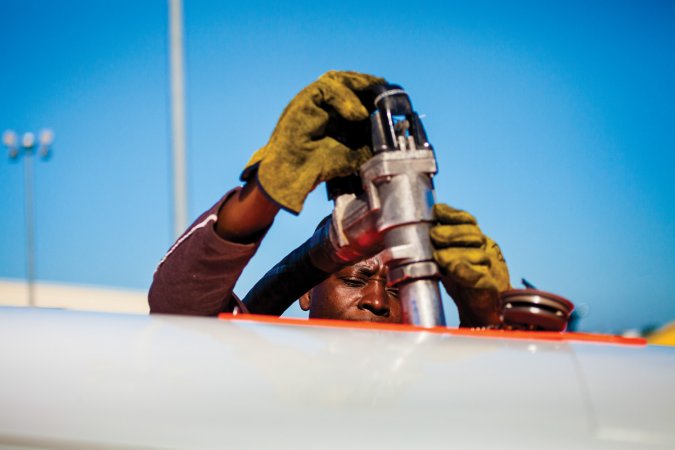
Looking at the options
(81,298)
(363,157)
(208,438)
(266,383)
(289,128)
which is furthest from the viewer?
Answer: (81,298)

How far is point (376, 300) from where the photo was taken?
12.0 feet

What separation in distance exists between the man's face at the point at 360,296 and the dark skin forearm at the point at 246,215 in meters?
1.51

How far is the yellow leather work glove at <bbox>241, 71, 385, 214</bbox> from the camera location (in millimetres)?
1849

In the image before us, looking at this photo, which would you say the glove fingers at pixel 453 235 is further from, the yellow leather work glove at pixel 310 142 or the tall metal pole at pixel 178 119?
the tall metal pole at pixel 178 119

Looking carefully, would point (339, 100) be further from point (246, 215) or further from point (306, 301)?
point (306, 301)

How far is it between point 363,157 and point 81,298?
101 ft

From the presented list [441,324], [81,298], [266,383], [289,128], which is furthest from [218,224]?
[81,298]

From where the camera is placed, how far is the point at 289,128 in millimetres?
1838

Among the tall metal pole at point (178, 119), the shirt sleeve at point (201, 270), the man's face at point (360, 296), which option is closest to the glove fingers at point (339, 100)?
the shirt sleeve at point (201, 270)

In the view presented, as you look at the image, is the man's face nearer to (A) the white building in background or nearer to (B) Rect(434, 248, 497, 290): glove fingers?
(B) Rect(434, 248, 497, 290): glove fingers

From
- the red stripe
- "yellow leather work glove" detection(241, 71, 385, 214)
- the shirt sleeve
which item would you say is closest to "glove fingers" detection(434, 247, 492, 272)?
the red stripe

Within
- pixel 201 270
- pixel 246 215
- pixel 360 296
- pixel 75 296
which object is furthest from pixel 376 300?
pixel 75 296

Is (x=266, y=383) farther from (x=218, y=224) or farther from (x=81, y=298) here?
(x=81, y=298)

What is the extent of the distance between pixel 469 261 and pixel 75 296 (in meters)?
31.7
